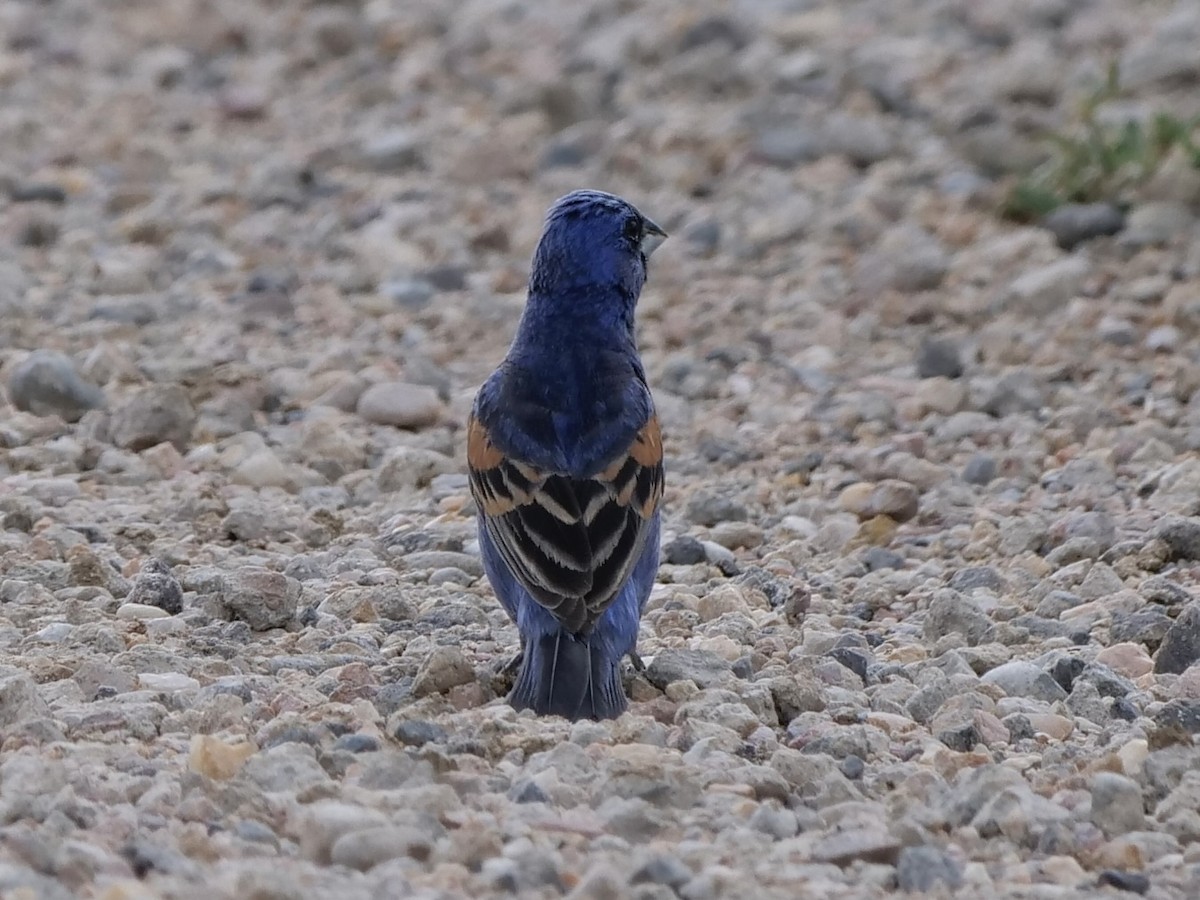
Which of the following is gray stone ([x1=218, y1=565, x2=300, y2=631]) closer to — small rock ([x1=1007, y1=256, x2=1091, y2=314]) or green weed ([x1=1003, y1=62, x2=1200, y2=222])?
small rock ([x1=1007, y1=256, x2=1091, y2=314])

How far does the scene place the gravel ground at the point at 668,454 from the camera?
4.95 meters

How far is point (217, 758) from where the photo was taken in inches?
202

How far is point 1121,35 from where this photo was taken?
13609 mm

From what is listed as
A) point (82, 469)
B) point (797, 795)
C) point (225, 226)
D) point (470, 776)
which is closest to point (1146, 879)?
point (797, 795)

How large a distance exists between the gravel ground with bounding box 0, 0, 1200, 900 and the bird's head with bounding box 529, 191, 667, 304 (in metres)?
0.93

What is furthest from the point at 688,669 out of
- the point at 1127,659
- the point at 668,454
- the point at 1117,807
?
the point at 668,454

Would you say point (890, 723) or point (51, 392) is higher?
point (51, 392)

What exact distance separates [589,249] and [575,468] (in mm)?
1019

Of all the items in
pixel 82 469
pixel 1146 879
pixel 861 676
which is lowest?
pixel 1146 879

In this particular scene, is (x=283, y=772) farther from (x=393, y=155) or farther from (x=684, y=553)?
(x=393, y=155)

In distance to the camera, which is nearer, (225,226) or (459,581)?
(459,581)

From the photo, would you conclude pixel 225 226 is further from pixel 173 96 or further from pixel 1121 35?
pixel 1121 35

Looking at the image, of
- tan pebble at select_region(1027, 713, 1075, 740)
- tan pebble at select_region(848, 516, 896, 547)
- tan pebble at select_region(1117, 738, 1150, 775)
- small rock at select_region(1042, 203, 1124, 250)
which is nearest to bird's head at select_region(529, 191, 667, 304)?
tan pebble at select_region(848, 516, 896, 547)

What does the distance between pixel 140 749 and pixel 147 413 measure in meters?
3.39
